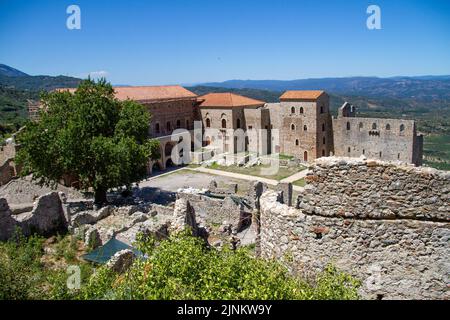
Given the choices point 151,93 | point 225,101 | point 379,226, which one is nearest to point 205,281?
point 379,226

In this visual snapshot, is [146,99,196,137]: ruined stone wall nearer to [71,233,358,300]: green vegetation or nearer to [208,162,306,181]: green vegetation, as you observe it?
[208,162,306,181]: green vegetation

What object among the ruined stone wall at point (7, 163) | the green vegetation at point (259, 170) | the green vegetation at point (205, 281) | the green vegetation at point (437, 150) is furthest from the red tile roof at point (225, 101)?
the green vegetation at point (205, 281)

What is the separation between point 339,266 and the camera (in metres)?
5.83

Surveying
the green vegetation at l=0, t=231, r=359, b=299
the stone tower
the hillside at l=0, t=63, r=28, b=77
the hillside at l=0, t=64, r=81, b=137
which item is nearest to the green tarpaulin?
the green vegetation at l=0, t=231, r=359, b=299

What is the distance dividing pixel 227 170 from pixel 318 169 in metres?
32.5

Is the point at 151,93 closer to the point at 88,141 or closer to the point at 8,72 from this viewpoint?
the point at 88,141

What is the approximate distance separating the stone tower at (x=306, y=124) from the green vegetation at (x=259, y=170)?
484cm

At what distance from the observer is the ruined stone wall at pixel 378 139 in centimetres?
3728

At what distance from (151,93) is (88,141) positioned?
23724 millimetres

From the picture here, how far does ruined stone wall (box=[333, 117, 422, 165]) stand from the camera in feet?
122

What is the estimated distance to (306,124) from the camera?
1689 inches

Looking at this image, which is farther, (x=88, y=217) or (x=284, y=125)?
(x=284, y=125)

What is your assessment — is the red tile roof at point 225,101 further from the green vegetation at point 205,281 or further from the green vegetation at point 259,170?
the green vegetation at point 205,281
